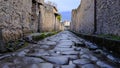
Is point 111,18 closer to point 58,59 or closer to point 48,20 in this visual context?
point 58,59

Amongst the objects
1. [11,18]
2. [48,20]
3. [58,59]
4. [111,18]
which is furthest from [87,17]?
[58,59]

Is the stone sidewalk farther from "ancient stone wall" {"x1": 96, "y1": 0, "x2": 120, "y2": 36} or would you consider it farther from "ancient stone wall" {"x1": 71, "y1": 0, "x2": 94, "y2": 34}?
"ancient stone wall" {"x1": 71, "y1": 0, "x2": 94, "y2": 34}

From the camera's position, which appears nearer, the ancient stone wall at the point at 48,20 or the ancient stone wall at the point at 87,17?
the ancient stone wall at the point at 87,17

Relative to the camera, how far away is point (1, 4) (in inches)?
175

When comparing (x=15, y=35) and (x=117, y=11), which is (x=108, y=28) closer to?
(x=117, y=11)

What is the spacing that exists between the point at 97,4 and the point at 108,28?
249cm

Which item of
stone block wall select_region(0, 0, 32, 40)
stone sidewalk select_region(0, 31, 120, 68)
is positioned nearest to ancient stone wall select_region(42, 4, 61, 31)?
stone block wall select_region(0, 0, 32, 40)

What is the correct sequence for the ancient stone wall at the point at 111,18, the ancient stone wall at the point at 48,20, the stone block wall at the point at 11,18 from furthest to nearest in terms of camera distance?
the ancient stone wall at the point at 48,20 < the ancient stone wall at the point at 111,18 < the stone block wall at the point at 11,18

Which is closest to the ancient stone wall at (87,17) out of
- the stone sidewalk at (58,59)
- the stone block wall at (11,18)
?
the stone block wall at (11,18)

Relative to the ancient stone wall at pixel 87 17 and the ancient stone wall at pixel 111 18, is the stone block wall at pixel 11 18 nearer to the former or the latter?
the ancient stone wall at pixel 111 18

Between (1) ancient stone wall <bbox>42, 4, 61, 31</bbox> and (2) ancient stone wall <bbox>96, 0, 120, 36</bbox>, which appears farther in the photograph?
(1) ancient stone wall <bbox>42, 4, 61, 31</bbox>

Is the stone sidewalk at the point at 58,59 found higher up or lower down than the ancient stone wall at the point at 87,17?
lower down

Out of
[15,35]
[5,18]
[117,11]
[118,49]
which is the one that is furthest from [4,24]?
[117,11]

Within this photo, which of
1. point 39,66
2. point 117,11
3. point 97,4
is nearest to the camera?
point 39,66
